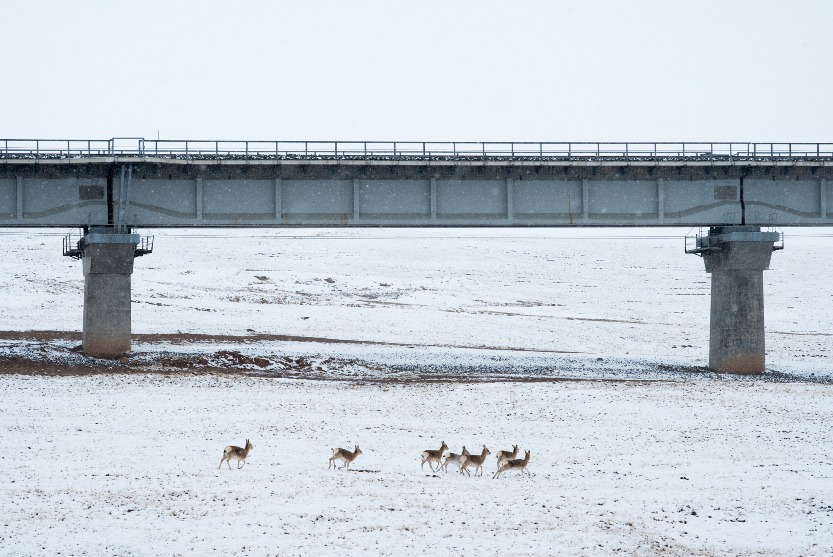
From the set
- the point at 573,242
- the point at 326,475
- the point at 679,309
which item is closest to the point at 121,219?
the point at 326,475

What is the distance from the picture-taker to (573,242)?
116 metres

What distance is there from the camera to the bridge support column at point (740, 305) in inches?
1539

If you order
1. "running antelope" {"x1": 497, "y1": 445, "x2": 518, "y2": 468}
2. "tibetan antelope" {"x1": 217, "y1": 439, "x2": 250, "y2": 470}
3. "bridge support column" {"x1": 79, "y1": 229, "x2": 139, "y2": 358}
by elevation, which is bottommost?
"running antelope" {"x1": 497, "y1": 445, "x2": 518, "y2": 468}

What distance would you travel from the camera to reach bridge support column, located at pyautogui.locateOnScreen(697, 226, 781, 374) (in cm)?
3909

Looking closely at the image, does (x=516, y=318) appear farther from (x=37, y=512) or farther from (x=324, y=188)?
(x=37, y=512)

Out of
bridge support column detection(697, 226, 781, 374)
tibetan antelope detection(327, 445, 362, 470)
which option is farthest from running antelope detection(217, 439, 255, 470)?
bridge support column detection(697, 226, 781, 374)

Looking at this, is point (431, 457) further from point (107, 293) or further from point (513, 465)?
point (107, 293)

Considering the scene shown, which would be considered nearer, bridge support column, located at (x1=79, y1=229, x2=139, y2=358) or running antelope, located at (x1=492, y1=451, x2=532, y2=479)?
running antelope, located at (x1=492, y1=451, x2=532, y2=479)

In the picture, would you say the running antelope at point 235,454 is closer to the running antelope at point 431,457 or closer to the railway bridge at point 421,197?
the running antelope at point 431,457

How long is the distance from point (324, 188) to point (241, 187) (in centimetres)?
357

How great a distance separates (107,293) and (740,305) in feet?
85.9

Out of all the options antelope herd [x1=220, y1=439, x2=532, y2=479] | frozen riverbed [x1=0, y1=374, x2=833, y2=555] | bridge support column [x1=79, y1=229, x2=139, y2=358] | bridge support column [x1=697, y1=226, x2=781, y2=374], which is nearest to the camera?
frozen riverbed [x1=0, y1=374, x2=833, y2=555]

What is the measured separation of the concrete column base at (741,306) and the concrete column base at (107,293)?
2467cm

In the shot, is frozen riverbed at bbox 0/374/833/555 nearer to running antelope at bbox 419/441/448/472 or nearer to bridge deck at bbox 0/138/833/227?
running antelope at bbox 419/441/448/472
